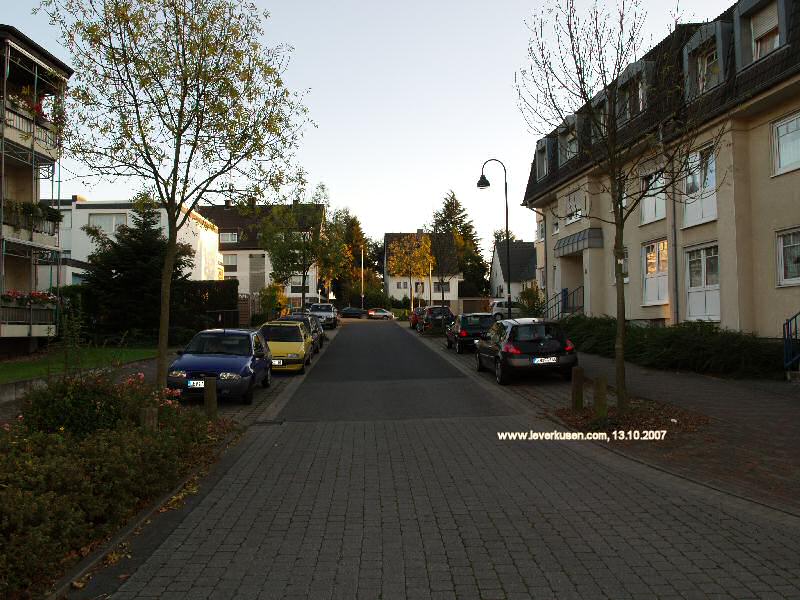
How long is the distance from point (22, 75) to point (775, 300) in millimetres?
24588

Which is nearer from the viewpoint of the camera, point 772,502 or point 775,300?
point 772,502

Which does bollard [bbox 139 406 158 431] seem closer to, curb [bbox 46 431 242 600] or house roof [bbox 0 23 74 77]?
curb [bbox 46 431 242 600]

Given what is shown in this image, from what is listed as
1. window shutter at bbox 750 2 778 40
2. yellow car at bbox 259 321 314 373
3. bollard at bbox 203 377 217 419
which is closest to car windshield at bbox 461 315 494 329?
yellow car at bbox 259 321 314 373

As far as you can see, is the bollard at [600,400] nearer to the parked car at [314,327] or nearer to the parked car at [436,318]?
the parked car at [314,327]

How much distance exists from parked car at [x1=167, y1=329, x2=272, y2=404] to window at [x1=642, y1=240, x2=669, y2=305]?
1370 centimetres

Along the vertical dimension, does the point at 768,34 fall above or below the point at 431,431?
above

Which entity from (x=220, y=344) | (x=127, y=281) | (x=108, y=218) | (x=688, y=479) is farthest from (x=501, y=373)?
(x=108, y=218)

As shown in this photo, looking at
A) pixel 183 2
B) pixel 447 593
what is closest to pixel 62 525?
pixel 447 593

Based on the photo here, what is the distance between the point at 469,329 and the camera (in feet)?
90.3

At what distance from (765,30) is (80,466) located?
1832 centimetres

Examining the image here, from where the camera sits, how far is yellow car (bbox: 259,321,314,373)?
20906 millimetres

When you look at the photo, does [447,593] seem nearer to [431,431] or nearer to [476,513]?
[476,513]

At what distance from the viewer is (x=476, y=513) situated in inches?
249

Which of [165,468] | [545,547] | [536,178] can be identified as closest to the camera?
[545,547]
